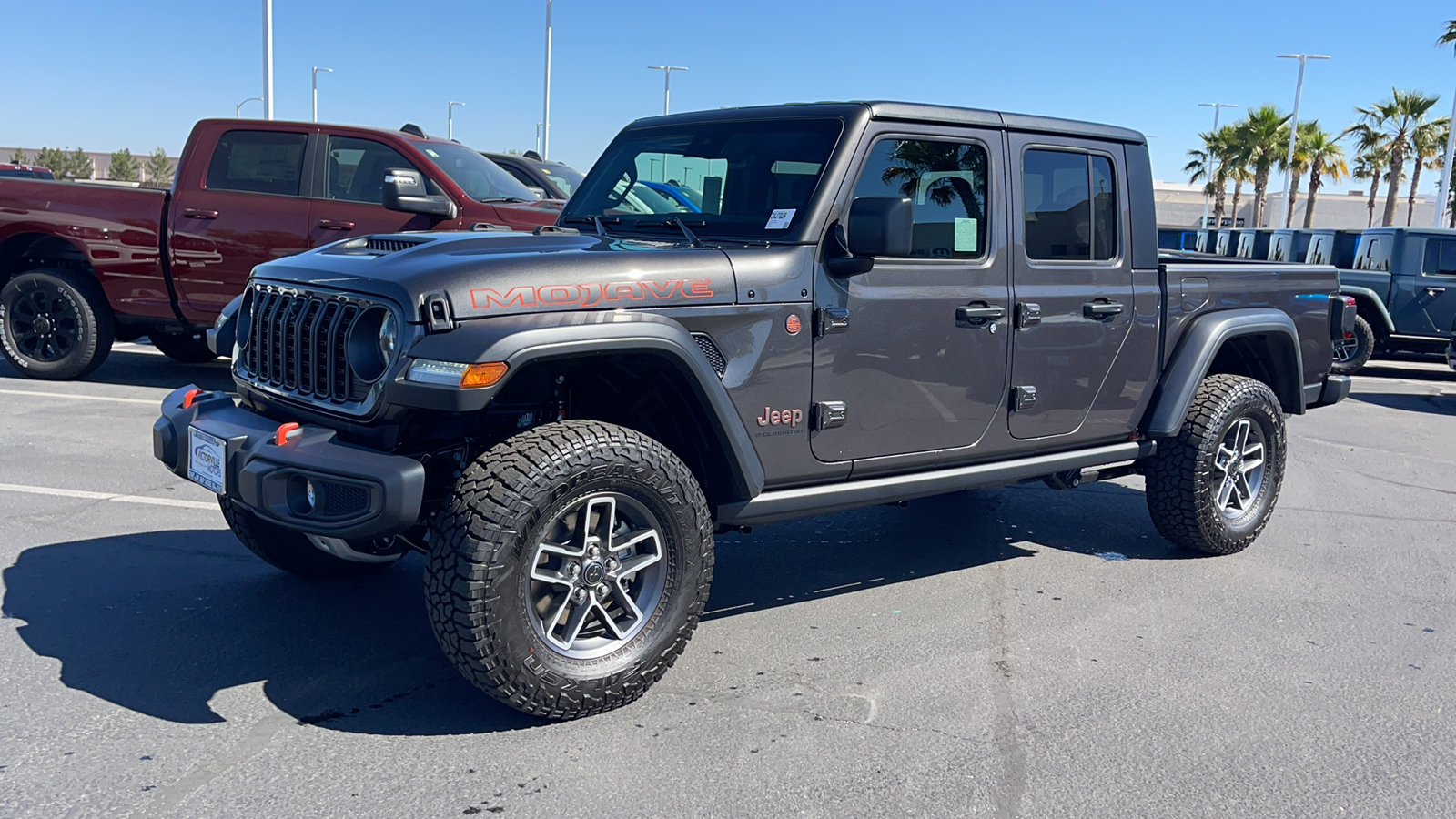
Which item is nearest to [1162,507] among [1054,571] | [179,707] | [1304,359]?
[1054,571]

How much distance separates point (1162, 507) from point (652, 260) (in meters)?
3.06

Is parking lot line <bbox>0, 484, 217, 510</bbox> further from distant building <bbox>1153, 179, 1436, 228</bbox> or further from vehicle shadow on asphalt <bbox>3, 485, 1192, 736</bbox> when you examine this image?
distant building <bbox>1153, 179, 1436, 228</bbox>

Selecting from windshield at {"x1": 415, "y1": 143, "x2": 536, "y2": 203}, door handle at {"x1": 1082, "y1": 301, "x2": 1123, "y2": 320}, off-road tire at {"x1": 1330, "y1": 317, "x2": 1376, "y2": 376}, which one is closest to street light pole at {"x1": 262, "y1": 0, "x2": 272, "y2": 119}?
windshield at {"x1": 415, "y1": 143, "x2": 536, "y2": 203}

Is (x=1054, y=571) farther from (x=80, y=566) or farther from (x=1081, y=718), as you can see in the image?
(x=80, y=566)

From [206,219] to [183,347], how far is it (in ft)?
6.52

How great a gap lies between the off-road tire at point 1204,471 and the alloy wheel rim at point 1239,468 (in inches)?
1.2

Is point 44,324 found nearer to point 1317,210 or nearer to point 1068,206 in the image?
point 1068,206

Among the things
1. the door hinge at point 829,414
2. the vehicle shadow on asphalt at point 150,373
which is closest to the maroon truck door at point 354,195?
the vehicle shadow on asphalt at point 150,373

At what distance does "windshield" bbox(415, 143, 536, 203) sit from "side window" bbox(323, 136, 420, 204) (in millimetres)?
259

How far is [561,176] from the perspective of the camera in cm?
1232

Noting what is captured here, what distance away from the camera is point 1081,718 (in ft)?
12.1

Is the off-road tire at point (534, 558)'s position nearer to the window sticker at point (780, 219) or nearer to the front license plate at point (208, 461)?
the front license plate at point (208, 461)

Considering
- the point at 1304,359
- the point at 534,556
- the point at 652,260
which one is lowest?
the point at 534,556

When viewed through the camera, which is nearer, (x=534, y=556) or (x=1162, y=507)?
(x=534, y=556)
